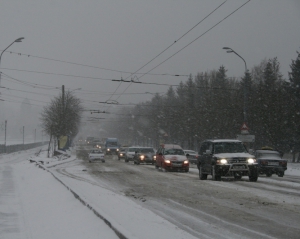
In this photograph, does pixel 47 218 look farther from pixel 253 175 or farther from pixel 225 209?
pixel 253 175

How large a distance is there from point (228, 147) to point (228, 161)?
1.54 m

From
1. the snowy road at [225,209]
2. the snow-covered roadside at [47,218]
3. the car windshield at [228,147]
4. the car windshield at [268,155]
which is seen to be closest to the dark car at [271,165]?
the car windshield at [268,155]

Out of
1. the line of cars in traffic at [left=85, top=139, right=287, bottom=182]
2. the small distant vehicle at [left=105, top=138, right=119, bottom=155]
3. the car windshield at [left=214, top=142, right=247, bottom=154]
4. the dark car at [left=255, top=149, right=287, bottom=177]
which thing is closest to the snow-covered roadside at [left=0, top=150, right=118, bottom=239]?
the line of cars in traffic at [left=85, top=139, right=287, bottom=182]

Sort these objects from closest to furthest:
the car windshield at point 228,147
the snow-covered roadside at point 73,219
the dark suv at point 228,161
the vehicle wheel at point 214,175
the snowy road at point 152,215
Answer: the snow-covered roadside at point 73,219, the snowy road at point 152,215, the dark suv at point 228,161, the vehicle wheel at point 214,175, the car windshield at point 228,147

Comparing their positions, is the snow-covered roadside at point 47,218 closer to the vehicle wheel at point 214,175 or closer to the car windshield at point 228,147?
the vehicle wheel at point 214,175

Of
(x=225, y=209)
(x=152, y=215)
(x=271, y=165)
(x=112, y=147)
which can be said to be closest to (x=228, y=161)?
(x=271, y=165)

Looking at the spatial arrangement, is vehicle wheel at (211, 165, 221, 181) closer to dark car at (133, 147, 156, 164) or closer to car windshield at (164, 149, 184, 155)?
car windshield at (164, 149, 184, 155)

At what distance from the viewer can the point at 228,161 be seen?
22.1m

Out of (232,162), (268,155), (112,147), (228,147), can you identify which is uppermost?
(112,147)

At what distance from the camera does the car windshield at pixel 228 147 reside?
2330 centimetres

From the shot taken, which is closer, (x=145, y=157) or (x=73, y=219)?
(x=73, y=219)

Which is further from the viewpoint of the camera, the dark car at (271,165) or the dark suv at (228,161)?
the dark car at (271,165)

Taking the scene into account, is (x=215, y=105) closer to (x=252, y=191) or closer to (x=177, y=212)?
(x=252, y=191)

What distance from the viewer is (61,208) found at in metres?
12.0
